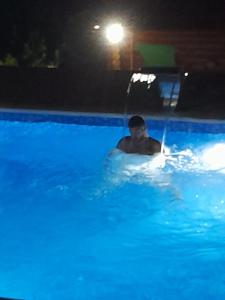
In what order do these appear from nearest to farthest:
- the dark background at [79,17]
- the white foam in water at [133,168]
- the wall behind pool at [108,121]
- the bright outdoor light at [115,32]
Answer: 1. the white foam in water at [133,168]
2. the wall behind pool at [108,121]
3. the bright outdoor light at [115,32]
4. the dark background at [79,17]

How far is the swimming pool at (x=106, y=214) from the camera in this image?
4367 millimetres

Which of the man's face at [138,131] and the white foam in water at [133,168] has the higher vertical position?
the man's face at [138,131]

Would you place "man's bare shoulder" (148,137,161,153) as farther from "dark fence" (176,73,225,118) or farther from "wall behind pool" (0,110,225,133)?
"dark fence" (176,73,225,118)

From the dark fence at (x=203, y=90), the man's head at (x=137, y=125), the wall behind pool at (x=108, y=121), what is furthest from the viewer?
the dark fence at (x=203, y=90)

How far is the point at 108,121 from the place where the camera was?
8.41 metres

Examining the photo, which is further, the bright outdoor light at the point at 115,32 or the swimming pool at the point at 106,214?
the bright outdoor light at the point at 115,32

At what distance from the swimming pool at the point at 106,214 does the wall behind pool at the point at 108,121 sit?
0.7 inches

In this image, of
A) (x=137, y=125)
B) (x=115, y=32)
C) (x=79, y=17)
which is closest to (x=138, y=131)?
(x=137, y=125)

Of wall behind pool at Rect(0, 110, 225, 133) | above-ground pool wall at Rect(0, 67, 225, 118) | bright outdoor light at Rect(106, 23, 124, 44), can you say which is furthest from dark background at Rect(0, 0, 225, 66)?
wall behind pool at Rect(0, 110, 225, 133)

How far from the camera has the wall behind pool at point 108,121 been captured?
8023mm

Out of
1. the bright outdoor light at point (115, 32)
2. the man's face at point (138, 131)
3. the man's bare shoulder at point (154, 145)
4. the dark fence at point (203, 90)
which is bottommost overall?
the man's bare shoulder at point (154, 145)

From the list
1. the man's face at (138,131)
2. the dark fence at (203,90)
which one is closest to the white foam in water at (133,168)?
the man's face at (138,131)

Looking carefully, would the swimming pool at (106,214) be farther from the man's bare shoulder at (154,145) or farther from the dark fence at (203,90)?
the dark fence at (203,90)

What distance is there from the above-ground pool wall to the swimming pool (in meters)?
0.83
